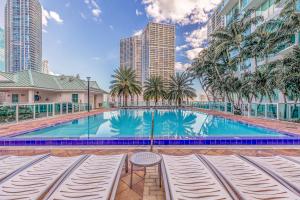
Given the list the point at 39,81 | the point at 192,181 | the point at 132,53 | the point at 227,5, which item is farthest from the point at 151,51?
the point at 192,181

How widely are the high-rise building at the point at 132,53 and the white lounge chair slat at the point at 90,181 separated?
43199 millimetres

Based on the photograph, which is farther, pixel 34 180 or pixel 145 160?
pixel 145 160

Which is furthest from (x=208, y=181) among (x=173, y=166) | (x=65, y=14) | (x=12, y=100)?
(x=65, y=14)

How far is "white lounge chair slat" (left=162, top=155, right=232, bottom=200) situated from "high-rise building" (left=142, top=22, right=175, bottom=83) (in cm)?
4160

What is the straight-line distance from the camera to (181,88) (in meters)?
26.2

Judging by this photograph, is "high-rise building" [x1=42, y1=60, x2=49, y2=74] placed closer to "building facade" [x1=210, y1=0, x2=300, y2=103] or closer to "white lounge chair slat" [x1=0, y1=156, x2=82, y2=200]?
"building facade" [x1=210, y1=0, x2=300, y2=103]

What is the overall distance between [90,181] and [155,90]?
83.0ft

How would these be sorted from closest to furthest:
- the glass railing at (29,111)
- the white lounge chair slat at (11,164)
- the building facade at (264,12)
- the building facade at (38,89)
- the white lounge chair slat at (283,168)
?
the white lounge chair slat at (283,168), the white lounge chair slat at (11,164), the glass railing at (29,111), the building facade at (264,12), the building facade at (38,89)

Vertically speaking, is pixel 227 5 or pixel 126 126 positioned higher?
pixel 227 5

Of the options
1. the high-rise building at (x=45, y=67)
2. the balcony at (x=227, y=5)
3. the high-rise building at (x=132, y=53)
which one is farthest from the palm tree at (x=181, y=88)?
the high-rise building at (x=45, y=67)

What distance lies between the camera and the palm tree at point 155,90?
27.1 metres

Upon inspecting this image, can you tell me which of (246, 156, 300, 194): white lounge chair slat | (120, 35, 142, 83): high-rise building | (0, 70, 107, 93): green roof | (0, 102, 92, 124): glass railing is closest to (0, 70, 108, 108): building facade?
(0, 70, 107, 93): green roof

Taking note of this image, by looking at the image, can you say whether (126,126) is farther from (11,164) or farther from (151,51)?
(151,51)

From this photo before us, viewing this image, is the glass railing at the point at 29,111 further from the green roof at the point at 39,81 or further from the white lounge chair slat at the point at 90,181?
the white lounge chair slat at the point at 90,181
